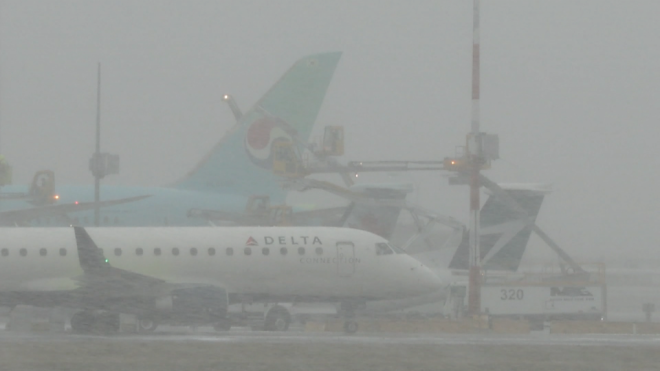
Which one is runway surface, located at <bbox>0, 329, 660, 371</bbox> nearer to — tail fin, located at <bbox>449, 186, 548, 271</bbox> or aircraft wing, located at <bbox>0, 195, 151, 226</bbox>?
aircraft wing, located at <bbox>0, 195, 151, 226</bbox>

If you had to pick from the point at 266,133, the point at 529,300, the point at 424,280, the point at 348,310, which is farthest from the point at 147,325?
the point at 266,133

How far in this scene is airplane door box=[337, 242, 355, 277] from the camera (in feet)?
86.0

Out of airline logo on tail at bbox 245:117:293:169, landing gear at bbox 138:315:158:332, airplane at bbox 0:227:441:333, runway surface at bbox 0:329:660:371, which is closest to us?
runway surface at bbox 0:329:660:371

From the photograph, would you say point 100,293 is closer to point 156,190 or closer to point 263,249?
point 263,249

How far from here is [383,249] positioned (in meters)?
26.8

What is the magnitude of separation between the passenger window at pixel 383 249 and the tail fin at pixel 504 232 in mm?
12060

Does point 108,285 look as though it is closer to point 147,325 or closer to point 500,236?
point 147,325

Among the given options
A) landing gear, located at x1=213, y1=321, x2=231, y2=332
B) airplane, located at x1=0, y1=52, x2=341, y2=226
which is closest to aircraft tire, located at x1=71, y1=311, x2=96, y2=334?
landing gear, located at x1=213, y1=321, x2=231, y2=332

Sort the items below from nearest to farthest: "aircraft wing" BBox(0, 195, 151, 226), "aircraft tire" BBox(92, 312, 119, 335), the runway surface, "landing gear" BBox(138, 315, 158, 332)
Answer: the runway surface
"aircraft tire" BBox(92, 312, 119, 335)
"landing gear" BBox(138, 315, 158, 332)
"aircraft wing" BBox(0, 195, 151, 226)

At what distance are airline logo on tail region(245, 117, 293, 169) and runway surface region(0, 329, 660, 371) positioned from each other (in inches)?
926

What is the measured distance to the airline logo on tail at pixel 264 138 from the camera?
43.5 metres

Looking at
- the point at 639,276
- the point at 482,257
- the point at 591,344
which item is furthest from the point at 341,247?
the point at 639,276

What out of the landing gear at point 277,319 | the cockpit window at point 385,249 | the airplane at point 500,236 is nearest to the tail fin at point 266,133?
the airplane at point 500,236

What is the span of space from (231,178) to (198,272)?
17388mm
